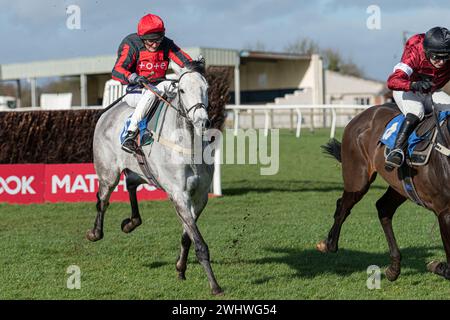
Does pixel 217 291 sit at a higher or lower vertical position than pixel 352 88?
lower

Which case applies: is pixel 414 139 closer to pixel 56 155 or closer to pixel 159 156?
pixel 159 156

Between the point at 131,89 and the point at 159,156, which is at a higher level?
the point at 131,89

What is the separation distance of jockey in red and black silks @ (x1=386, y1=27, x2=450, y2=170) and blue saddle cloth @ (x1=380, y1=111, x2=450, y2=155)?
75mm

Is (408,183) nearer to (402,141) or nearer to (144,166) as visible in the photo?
(402,141)

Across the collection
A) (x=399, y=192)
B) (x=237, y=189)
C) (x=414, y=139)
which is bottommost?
(x=237, y=189)

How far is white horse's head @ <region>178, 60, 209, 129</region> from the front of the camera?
598 centimetres

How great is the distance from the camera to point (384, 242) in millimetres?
8789

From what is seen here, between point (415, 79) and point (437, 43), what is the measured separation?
1.86 feet

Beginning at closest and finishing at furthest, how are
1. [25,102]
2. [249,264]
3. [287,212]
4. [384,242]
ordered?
1. [249,264]
2. [384,242]
3. [287,212]
4. [25,102]

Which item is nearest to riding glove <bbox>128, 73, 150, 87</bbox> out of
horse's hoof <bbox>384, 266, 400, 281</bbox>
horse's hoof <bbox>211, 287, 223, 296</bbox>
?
horse's hoof <bbox>211, 287, 223, 296</bbox>

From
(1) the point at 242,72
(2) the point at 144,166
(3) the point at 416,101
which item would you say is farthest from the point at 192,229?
(1) the point at 242,72

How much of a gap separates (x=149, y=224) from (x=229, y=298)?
4.65m

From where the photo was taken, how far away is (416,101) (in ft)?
21.4
